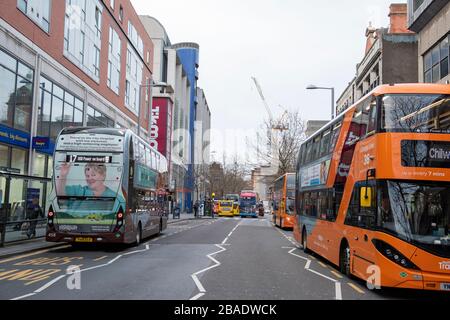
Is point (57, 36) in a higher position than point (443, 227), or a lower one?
higher

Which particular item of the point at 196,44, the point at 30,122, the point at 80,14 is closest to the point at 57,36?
the point at 80,14

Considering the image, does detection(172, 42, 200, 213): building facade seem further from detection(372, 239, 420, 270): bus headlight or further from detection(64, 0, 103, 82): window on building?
detection(372, 239, 420, 270): bus headlight

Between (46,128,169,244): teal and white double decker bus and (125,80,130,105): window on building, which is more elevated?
(125,80,130,105): window on building

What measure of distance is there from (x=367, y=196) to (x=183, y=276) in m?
4.21

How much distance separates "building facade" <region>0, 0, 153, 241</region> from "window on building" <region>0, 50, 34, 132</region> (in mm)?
42

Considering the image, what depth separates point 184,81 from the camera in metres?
75.6

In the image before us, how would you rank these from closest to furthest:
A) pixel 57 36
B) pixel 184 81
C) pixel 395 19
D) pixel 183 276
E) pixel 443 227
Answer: pixel 443 227, pixel 183 276, pixel 57 36, pixel 395 19, pixel 184 81

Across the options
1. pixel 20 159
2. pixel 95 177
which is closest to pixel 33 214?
pixel 95 177

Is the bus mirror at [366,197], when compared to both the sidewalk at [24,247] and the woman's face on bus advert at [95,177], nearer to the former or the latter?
the woman's face on bus advert at [95,177]

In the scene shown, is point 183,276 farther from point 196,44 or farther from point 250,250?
point 196,44

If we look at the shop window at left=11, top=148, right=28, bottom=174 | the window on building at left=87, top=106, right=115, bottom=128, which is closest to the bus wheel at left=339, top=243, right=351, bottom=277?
the shop window at left=11, top=148, right=28, bottom=174

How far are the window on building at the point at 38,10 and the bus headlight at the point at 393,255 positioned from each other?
1886 cm

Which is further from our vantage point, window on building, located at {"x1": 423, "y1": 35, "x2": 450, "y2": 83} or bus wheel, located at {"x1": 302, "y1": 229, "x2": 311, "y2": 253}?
window on building, located at {"x1": 423, "y1": 35, "x2": 450, "y2": 83}

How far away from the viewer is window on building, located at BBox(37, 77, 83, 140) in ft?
78.2
